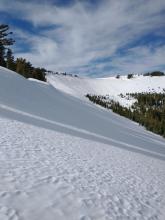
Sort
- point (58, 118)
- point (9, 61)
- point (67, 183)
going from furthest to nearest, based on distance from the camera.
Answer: point (9, 61) < point (58, 118) < point (67, 183)

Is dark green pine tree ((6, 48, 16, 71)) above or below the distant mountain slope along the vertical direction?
above

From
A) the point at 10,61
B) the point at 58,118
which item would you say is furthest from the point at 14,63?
the point at 58,118

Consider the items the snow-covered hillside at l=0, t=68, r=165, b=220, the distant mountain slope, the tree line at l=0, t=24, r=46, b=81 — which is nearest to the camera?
→ the snow-covered hillside at l=0, t=68, r=165, b=220

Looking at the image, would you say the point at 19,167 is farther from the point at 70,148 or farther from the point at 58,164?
the point at 70,148

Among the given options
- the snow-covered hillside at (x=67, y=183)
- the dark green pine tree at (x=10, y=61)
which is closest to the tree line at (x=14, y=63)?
the dark green pine tree at (x=10, y=61)

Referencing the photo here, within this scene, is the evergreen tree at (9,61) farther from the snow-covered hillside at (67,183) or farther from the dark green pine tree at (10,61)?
the snow-covered hillside at (67,183)

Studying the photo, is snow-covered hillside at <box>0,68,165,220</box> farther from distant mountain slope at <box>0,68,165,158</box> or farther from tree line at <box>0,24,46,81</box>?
tree line at <box>0,24,46,81</box>

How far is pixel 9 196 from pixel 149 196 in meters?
6.60

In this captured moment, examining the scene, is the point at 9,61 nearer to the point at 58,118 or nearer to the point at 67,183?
the point at 58,118

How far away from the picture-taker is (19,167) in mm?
9781

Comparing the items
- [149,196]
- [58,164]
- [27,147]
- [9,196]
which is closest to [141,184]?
[149,196]

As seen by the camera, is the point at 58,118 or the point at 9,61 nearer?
the point at 58,118

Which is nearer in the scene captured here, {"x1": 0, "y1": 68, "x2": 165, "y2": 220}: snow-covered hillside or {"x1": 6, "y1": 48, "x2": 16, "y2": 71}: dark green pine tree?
{"x1": 0, "y1": 68, "x2": 165, "y2": 220}: snow-covered hillside

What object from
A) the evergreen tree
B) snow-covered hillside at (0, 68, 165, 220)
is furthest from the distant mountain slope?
the evergreen tree
